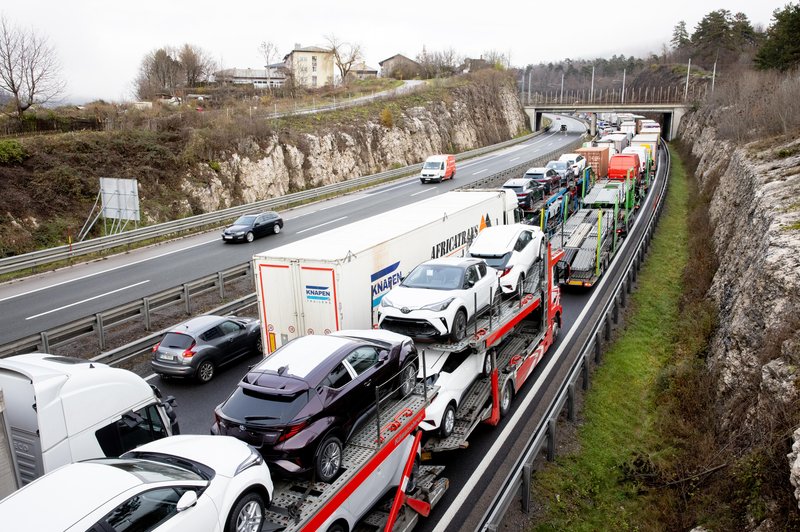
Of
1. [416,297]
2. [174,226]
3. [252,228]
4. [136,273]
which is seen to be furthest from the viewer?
[174,226]

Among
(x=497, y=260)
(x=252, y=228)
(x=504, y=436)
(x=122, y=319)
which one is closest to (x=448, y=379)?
(x=504, y=436)

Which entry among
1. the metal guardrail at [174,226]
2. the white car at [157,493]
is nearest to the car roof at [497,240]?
the white car at [157,493]

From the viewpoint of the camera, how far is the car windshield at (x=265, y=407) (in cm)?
689

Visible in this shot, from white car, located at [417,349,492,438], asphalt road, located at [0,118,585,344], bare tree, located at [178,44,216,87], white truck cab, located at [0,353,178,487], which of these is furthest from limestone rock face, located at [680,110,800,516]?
bare tree, located at [178,44,216,87]

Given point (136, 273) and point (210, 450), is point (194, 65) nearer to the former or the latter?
point (136, 273)

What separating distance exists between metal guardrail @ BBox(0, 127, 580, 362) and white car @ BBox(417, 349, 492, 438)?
27.7 ft

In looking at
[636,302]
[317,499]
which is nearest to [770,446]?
[317,499]

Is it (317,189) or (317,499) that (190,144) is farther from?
(317,499)

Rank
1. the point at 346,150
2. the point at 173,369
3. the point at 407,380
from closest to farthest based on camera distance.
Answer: the point at 407,380, the point at 173,369, the point at 346,150

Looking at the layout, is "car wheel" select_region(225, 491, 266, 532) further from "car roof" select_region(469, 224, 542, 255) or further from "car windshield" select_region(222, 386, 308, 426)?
"car roof" select_region(469, 224, 542, 255)

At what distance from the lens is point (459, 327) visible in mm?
10891

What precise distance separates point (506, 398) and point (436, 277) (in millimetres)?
2865

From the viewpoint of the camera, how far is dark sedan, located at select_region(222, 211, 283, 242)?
28.3 meters

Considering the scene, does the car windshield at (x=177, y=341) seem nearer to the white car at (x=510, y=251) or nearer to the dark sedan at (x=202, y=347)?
the dark sedan at (x=202, y=347)
